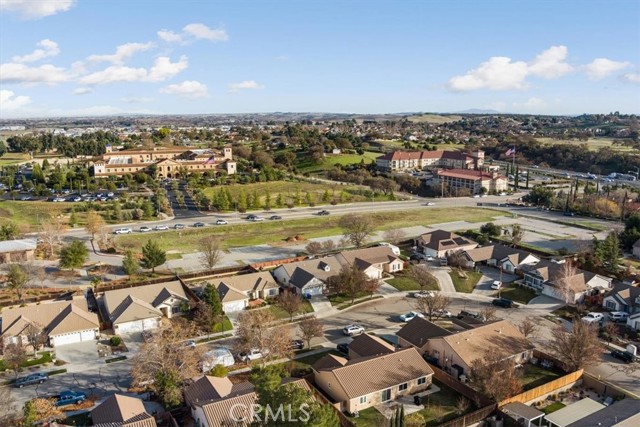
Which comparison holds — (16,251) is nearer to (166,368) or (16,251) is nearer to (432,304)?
(166,368)

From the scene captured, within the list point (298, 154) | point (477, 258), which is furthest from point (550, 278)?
point (298, 154)

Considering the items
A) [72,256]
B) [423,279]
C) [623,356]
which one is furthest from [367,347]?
[72,256]

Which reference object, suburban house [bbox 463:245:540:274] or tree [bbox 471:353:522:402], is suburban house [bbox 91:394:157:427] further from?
suburban house [bbox 463:245:540:274]

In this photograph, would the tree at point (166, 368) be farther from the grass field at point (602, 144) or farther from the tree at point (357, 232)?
the grass field at point (602, 144)

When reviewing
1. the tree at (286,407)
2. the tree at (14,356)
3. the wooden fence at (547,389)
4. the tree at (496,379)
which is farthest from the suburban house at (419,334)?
the tree at (14,356)

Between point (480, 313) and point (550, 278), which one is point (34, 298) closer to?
point (480, 313)

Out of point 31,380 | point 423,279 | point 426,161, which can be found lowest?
point 31,380

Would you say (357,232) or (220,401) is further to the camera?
(357,232)
